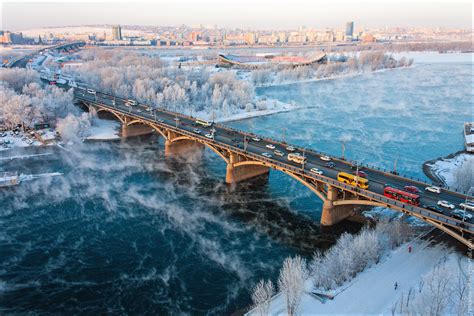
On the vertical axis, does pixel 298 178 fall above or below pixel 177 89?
below

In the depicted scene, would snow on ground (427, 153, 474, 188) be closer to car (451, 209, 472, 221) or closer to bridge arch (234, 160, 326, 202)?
car (451, 209, 472, 221)

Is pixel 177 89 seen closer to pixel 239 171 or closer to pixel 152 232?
pixel 239 171

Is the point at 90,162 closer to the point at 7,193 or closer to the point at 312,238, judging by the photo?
the point at 7,193

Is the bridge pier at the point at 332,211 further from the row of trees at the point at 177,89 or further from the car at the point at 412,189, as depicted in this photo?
the row of trees at the point at 177,89

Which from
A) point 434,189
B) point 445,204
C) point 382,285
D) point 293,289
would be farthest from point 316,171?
point 293,289

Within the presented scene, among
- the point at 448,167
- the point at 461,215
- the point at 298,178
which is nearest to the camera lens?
the point at 461,215

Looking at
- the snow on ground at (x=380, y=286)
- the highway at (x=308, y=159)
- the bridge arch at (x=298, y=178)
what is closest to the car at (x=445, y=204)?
the highway at (x=308, y=159)

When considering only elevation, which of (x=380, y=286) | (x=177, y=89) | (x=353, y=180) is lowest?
(x=380, y=286)

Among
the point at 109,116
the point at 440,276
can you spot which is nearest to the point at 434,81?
the point at 109,116
